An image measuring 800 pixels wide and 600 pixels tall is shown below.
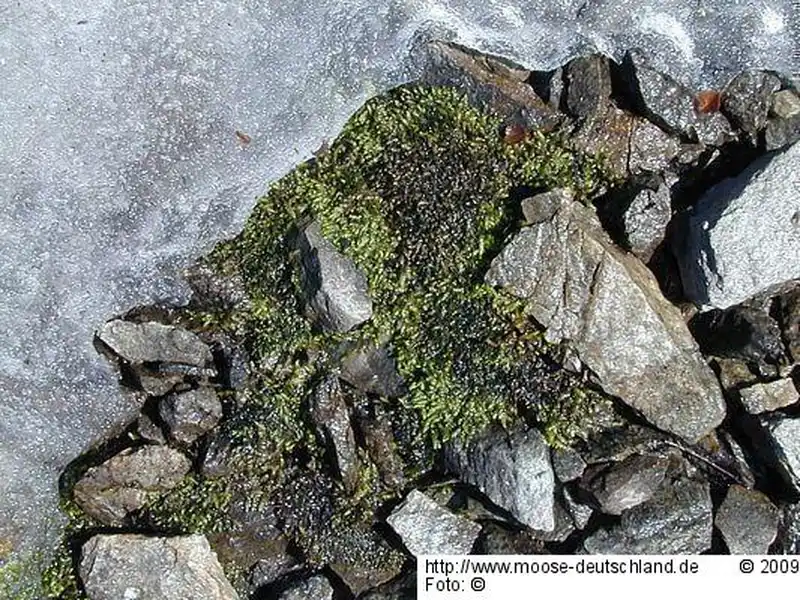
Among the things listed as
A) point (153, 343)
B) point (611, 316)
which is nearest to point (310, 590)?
point (153, 343)

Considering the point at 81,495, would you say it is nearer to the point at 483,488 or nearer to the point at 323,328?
the point at 323,328

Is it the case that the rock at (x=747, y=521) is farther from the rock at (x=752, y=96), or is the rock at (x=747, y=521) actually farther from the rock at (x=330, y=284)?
the rock at (x=330, y=284)

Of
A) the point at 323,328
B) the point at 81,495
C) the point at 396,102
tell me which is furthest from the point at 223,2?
the point at 81,495

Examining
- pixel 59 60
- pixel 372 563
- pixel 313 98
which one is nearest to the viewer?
pixel 59 60

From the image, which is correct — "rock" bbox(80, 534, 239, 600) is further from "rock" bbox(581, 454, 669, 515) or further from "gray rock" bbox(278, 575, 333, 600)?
"rock" bbox(581, 454, 669, 515)

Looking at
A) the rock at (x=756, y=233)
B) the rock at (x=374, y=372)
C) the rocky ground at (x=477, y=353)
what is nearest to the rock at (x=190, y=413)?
the rocky ground at (x=477, y=353)

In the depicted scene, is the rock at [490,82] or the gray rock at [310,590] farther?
the gray rock at [310,590]

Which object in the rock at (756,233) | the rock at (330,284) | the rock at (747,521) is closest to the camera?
the rock at (756,233)
